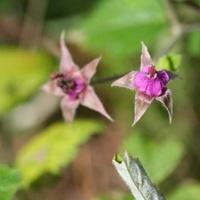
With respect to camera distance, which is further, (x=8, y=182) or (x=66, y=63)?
(x=66, y=63)

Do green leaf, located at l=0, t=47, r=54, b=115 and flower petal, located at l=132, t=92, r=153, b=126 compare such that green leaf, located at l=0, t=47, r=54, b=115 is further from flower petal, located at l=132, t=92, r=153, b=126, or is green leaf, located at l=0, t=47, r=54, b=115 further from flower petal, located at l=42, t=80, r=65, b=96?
flower petal, located at l=132, t=92, r=153, b=126

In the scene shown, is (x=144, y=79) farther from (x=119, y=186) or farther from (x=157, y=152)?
(x=119, y=186)

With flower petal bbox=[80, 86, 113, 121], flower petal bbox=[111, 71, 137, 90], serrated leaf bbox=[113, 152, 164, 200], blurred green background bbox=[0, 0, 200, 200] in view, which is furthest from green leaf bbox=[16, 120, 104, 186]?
serrated leaf bbox=[113, 152, 164, 200]

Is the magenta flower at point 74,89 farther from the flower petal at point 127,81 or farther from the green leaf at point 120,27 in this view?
the green leaf at point 120,27

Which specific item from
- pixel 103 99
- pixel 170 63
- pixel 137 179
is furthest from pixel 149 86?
pixel 103 99

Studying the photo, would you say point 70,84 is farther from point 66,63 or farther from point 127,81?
point 127,81

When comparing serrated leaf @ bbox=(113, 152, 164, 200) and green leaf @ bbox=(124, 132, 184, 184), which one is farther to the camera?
green leaf @ bbox=(124, 132, 184, 184)
